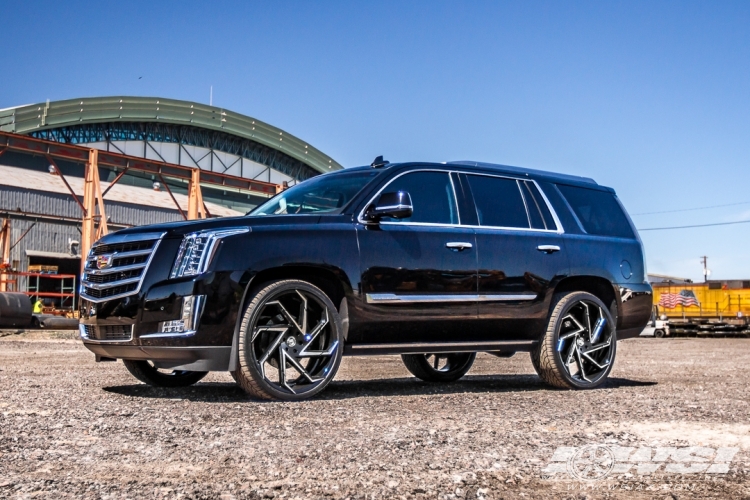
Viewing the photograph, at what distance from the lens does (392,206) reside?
5934 mm

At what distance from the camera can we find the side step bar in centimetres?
595

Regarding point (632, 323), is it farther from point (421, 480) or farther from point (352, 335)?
point (421, 480)

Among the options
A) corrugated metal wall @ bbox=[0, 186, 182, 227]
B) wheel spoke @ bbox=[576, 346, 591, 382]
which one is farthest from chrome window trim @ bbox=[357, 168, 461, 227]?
corrugated metal wall @ bbox=[0, 186, 182, 227]

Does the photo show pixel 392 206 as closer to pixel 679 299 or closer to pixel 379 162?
pixel 379 162

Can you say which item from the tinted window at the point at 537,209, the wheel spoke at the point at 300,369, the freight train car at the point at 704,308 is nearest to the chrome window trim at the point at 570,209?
the tinted window at the point at 537,209

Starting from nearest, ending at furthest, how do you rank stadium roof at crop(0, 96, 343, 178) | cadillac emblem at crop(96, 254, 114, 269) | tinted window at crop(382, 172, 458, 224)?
1. cadillac emblem at crop(96, 254, 114, 269)
2. tinted window at crop(382, 172, 458, 224)
3. stadium roof at crop(0, 96, 343, 178)

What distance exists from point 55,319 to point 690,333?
2910cm

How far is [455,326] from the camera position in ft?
20.9

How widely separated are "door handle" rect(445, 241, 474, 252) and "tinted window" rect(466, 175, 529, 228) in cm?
→ 37

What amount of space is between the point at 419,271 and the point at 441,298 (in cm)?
29

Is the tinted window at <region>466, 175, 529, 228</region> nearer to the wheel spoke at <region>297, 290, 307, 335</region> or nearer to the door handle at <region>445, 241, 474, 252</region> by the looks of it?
the door handle at <region>445, 241, 474, 252</region>

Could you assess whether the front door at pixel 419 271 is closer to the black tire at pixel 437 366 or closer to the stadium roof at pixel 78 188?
the black tire at pixel 437 366

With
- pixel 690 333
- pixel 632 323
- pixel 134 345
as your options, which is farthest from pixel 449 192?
pixel 690 333

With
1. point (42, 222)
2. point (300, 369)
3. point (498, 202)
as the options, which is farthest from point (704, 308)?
point (300, 369)
